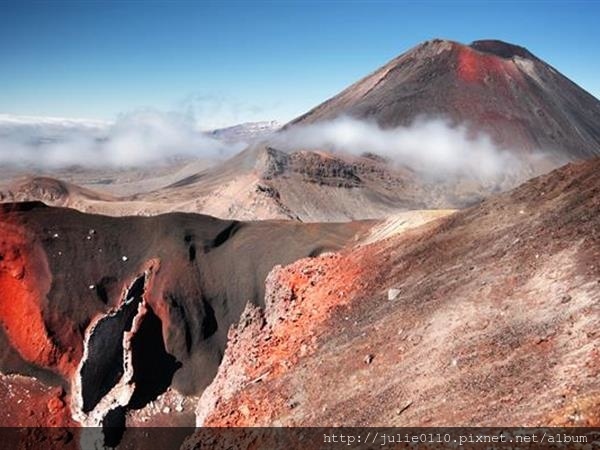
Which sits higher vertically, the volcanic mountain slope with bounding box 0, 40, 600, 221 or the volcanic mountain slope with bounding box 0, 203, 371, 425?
the volcanic mountain slope with bounding box 0, 40, 600, 221

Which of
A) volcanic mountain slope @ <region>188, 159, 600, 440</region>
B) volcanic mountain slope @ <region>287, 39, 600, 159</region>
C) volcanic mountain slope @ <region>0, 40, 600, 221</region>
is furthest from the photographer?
volcanic mountain slope @ <region>287, 39, 600, 159</region>

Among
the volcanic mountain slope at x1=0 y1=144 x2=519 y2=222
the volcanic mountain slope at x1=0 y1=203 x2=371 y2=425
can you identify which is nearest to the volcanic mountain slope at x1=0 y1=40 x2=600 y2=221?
the volcanic mountain slope at x1=0 y1=144 x2=519 y2=222

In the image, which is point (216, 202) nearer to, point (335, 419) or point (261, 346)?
point (261, 346)

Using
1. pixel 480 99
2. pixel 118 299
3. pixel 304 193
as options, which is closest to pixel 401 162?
pixel 480 99

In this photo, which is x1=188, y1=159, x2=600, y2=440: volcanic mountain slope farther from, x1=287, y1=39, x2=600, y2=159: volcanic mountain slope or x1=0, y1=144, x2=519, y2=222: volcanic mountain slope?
x1=287, y1=39, x2=600, y2=159: volcanic mountain slope

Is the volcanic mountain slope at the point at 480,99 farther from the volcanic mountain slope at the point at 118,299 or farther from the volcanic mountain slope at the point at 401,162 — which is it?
the volcanic mountain slope at the point at 118,299

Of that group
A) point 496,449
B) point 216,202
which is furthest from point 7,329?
point 216,202

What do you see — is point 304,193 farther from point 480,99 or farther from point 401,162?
point 480,99
